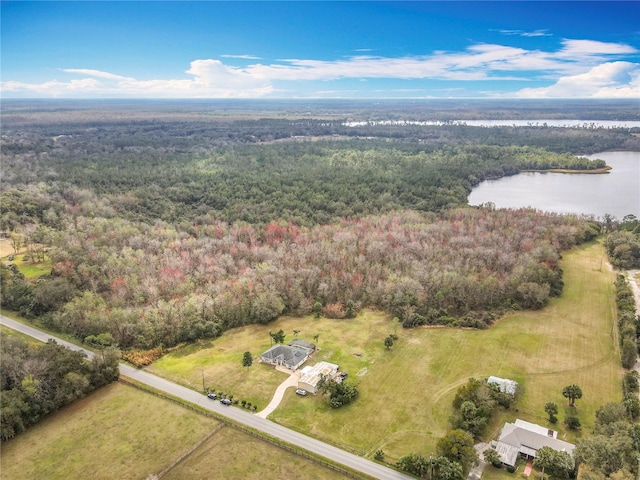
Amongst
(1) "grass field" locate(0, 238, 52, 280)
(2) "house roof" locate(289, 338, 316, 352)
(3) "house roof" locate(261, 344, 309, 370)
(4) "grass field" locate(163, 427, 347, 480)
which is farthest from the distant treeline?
(4) "grass field" locate(163, 427, 347, 480)

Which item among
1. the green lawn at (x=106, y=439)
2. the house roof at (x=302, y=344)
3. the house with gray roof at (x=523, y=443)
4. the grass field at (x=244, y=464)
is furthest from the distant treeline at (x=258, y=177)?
the house with gray roof at (x=523, y=443)

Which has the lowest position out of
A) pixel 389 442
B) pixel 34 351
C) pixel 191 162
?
pixel 389 442

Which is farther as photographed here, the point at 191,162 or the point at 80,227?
the point at 191,162

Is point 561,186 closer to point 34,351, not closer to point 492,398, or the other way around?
point 492,398

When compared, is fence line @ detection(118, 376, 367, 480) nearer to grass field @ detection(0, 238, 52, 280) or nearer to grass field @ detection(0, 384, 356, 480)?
grass field @ detection(0, 384, 356, 480)

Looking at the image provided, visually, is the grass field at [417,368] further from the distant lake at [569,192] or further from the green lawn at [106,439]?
the distant lake at [569,192]

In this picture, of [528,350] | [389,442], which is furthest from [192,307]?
[528,350]
